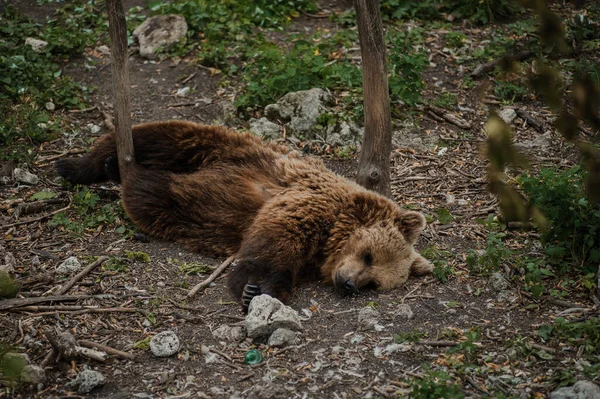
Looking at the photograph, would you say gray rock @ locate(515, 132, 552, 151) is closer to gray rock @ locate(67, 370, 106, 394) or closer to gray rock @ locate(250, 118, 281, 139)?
gray rock @ locate(250, 118, 281, 139)

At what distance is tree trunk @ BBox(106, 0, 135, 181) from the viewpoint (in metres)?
5.96

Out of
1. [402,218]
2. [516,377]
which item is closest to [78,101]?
[402,218]

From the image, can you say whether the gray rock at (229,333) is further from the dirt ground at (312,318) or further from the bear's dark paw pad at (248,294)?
the bear's dark paw pad at (248,294)

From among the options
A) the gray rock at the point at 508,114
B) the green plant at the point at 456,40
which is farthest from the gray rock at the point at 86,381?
the green plant at the point at 456,40

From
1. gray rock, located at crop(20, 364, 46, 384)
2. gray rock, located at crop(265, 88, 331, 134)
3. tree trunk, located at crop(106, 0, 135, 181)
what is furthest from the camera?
gray rock, located at crop(265, 88, 331, 134)

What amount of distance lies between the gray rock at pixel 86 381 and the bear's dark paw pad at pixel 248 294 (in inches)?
52.1

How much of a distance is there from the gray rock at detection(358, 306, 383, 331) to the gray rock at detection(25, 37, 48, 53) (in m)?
5.94

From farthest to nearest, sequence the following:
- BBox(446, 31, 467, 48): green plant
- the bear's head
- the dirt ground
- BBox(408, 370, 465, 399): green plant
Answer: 1. BBox(446, 31, 467, 48): green plant
2. the bear's head
3. the dirt ground
4. BBox(408, 370, 465, 399): green plant

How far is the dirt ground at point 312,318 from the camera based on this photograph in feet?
14.1

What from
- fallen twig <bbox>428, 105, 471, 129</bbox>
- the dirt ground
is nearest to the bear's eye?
the dirt ground

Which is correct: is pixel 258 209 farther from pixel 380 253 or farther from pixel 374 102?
pixel 374 102

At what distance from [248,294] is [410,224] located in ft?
4.92

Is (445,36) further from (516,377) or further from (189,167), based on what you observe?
→ (516,377)

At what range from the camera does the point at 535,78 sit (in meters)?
2.21
